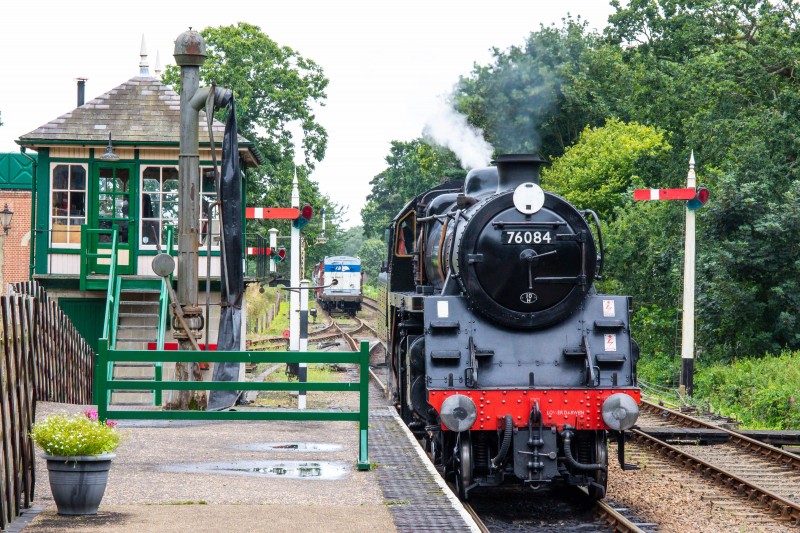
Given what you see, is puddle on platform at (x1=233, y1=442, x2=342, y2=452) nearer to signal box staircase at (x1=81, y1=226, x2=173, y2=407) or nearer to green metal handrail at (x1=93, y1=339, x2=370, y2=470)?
green metal handrail at (x1=93, y1=339, x2=370, y2=470)

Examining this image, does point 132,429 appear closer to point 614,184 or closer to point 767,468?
point 767,468

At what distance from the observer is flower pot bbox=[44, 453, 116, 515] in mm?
6973

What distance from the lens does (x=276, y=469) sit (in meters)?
9.16

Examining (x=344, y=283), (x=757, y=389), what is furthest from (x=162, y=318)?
(x=344, y=283)

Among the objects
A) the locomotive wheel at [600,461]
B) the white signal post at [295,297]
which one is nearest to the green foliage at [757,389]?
the locomotive wheel at [600,461]

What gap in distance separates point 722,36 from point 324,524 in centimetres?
3180

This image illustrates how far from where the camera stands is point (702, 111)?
29.1 metres

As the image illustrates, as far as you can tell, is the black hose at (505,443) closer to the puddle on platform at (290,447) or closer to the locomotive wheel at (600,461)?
the locomotive wheel at (600,461)

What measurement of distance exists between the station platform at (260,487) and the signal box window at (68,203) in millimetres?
6926

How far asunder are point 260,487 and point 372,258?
8871 cm

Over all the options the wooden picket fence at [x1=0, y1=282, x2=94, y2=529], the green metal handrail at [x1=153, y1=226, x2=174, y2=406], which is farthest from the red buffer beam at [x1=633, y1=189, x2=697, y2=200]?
the wooden picket fence at [x1=0, y1=282, x2=94, y2=529]

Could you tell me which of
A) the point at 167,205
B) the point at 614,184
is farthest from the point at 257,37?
the point at 167,205

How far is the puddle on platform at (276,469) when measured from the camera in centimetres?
889

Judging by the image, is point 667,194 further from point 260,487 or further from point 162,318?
point 260,487
